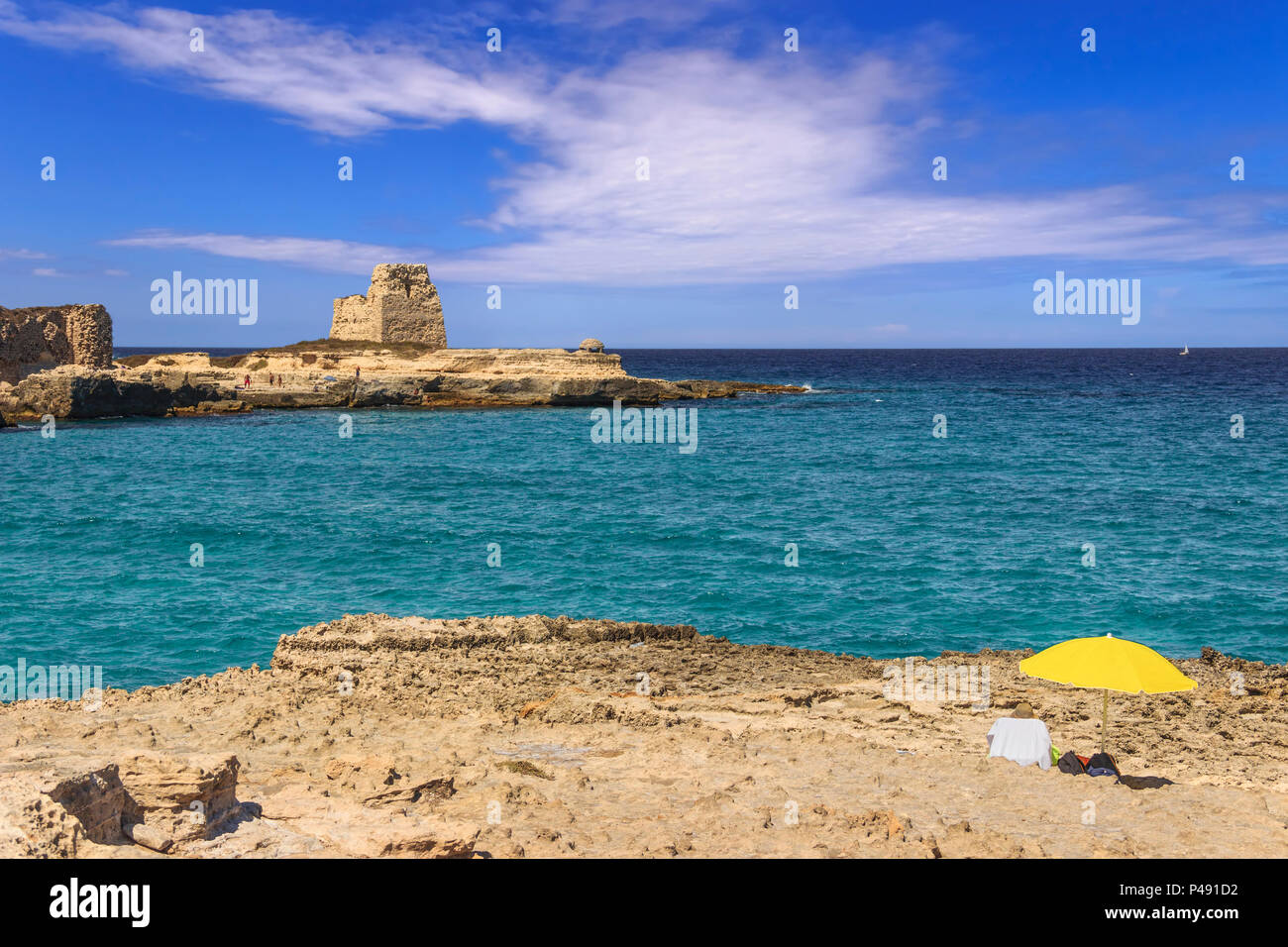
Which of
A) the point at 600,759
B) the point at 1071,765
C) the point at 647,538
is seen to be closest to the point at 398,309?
the point at 647,538

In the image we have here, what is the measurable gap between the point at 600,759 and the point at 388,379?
63163 mm

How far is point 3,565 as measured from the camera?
22703mm

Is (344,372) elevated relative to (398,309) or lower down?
lower down

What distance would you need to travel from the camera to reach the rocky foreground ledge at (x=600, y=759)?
273 inches

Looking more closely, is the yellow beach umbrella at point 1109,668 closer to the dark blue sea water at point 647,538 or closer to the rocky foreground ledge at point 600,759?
the rocky foreground ledge at point 600,759

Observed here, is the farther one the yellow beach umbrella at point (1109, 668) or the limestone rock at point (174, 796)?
the yellow beach umbrella at point (1109, 668)

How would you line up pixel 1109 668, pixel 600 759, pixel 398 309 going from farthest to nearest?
pixel 398 309 < pixel 600 759 < pixel 1109 668

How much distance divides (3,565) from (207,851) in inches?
816

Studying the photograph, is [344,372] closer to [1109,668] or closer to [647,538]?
[647,538]

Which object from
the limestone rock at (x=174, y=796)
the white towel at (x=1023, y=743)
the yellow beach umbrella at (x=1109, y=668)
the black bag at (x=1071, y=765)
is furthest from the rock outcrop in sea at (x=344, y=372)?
the black bag at (x=1071, y=765)

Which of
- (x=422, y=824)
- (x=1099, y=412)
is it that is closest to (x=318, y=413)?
(x=1099, y=412)

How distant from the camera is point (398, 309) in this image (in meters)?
78.1

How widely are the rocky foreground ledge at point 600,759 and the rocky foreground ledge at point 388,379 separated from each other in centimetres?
5680

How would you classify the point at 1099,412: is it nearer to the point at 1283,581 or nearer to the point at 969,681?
the point at 1283,581
